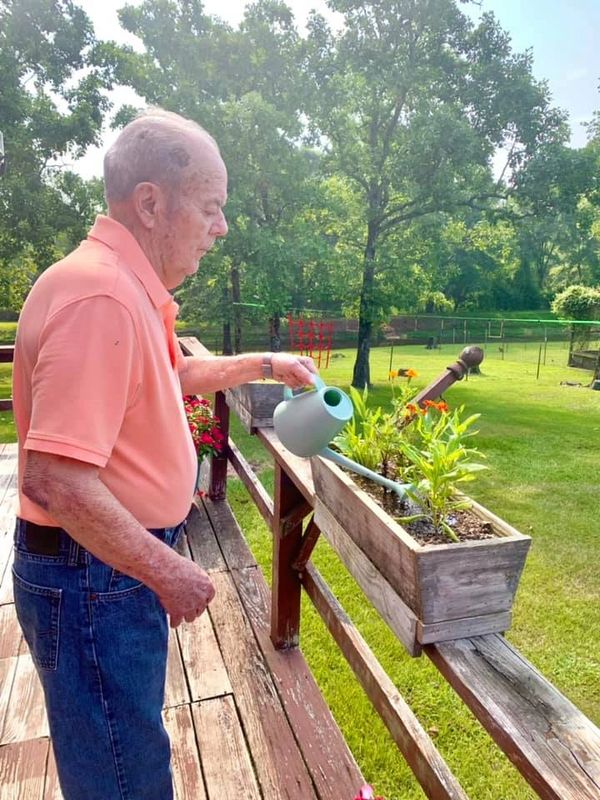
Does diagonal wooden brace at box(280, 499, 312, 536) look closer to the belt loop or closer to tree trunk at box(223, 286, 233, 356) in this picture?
the belt loop

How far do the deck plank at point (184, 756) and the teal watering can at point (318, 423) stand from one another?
3.01ft

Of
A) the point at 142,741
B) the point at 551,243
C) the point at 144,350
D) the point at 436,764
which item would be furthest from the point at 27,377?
the point at 551,243

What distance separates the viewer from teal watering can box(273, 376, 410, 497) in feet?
3.90

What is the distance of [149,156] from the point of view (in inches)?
34.0

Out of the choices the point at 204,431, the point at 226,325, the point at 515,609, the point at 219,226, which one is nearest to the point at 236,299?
the point at 226,325

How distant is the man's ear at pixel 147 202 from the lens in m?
0.87

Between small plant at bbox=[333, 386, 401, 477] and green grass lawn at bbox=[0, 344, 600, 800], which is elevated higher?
small plant at bbox=[333, 386, 401, 477]

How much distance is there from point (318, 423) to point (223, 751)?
3.29 ft

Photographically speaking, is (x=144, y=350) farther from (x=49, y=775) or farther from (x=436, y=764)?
(x=49, y=775)

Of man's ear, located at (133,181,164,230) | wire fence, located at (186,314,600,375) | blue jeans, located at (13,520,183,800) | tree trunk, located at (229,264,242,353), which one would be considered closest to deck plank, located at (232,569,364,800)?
blue jeans, located at (13,520,183,800)

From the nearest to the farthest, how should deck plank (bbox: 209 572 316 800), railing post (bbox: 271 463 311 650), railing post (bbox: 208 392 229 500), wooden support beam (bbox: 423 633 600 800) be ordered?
wooden support beam (bbox: 423 633 600 800), deck plank (bbox: 209 572 316 800), railing post (bbox: 271 463 311 650), railing post (bbox: 208 392 229 500)

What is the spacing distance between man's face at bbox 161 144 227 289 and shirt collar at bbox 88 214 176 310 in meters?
0.06

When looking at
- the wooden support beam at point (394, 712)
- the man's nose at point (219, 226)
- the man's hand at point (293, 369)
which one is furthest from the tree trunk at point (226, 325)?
the man's nose at point (219, 226)

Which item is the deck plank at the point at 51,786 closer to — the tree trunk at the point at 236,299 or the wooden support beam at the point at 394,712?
the wooden support beam at the point at 394,712
